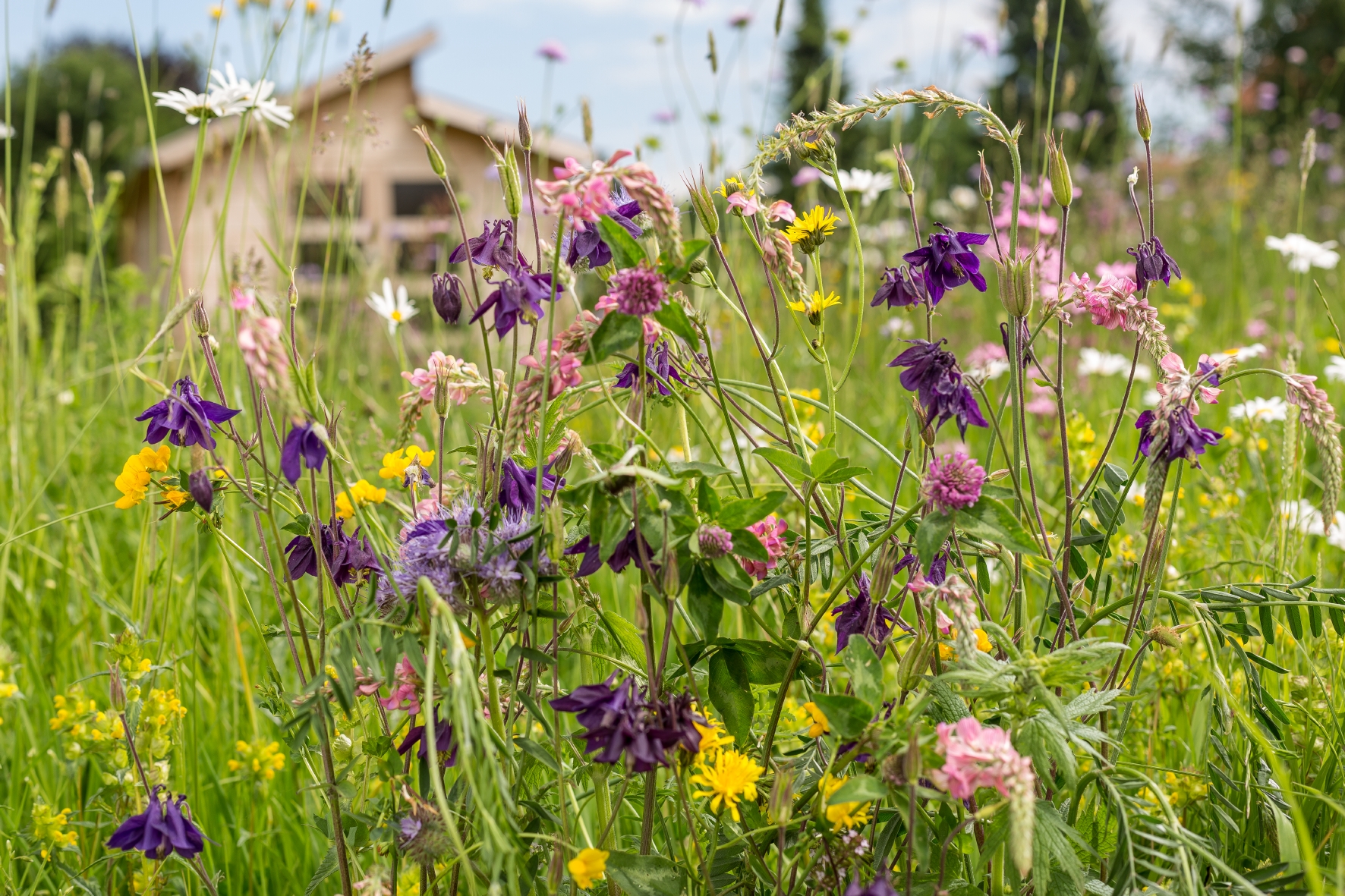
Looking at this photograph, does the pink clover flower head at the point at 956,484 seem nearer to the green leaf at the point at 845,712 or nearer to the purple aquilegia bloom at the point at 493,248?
the green leaf at the point at 845,712

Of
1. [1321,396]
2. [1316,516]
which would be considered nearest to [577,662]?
[1321,396]

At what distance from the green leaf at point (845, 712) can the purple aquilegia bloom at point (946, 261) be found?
0.49m

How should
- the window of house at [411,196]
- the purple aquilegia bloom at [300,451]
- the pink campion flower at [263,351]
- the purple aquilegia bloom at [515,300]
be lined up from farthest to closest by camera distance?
the window of house at [411,196] < the purple aquilegia bloom at [515,300] < the purple aquilegia bloom at [300,451] < the pink campion flower at [263,351]

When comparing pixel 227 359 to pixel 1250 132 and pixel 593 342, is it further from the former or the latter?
pixel 1250 132

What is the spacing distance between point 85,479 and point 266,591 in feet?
3.03

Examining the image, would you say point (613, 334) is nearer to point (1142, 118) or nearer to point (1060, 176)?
point (1060, 176)

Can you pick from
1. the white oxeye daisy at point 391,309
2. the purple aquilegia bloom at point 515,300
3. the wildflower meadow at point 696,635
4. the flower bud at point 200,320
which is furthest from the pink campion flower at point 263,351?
the white oxeye daisy at point 391,309

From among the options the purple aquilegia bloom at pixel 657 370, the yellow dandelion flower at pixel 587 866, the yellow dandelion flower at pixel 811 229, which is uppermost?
the yellow dandelion flower at pixel 811 229

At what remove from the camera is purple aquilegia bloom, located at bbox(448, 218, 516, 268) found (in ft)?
3.29

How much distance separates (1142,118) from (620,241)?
692 millimetres

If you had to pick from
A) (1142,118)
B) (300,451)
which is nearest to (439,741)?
(300,451)

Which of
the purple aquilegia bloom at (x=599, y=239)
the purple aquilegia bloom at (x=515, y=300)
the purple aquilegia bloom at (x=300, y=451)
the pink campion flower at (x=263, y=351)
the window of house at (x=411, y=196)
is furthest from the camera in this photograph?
the window of house at (x=411, y=196)

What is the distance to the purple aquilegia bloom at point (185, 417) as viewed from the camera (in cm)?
101

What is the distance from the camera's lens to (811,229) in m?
1.15
